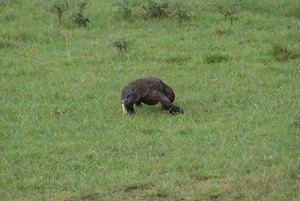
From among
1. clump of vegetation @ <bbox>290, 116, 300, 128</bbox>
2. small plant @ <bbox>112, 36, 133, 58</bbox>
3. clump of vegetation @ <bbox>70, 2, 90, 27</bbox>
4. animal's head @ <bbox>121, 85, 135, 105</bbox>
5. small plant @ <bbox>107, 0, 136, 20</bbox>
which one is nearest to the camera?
clump of vegetation @ <bbox>290, 116, 300, 128</bbox>

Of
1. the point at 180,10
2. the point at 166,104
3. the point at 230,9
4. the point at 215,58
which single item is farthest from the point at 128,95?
the point at 230,9

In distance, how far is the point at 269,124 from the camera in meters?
5.42

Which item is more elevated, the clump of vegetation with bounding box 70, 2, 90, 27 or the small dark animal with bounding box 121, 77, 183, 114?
the clump of vegetation with bounding box 70, 2, 90, 27

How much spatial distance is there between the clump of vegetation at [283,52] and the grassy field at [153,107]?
0.02 meters

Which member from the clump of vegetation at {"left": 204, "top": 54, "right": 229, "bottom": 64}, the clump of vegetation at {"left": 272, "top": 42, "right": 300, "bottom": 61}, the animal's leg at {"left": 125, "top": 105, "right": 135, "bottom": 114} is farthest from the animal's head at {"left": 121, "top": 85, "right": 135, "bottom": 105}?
the clump of vegetation at {"left": 272, "top": 42, "right": 300, "bottom": 61}

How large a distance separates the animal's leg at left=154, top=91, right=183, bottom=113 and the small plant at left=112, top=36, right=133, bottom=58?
280cm

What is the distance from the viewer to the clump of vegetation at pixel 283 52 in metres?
8.45

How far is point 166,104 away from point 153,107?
579mm

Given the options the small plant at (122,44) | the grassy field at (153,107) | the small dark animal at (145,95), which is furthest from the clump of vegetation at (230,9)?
the small dark animal at (145,95)

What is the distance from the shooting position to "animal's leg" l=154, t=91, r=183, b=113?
593cm

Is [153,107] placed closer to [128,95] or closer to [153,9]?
[128,95]

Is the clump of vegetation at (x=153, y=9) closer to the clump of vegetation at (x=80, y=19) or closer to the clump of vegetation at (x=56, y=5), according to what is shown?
the clump of vegetation at (x=80, y=19)

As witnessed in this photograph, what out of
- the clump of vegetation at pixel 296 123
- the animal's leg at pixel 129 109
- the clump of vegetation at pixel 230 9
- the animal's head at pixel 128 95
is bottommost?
the animal's leg at pixel 129 109

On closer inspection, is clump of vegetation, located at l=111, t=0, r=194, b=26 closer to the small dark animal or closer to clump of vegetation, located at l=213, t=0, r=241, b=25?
clump of vegetation, located at l=213, t=0, r=241, b=25
